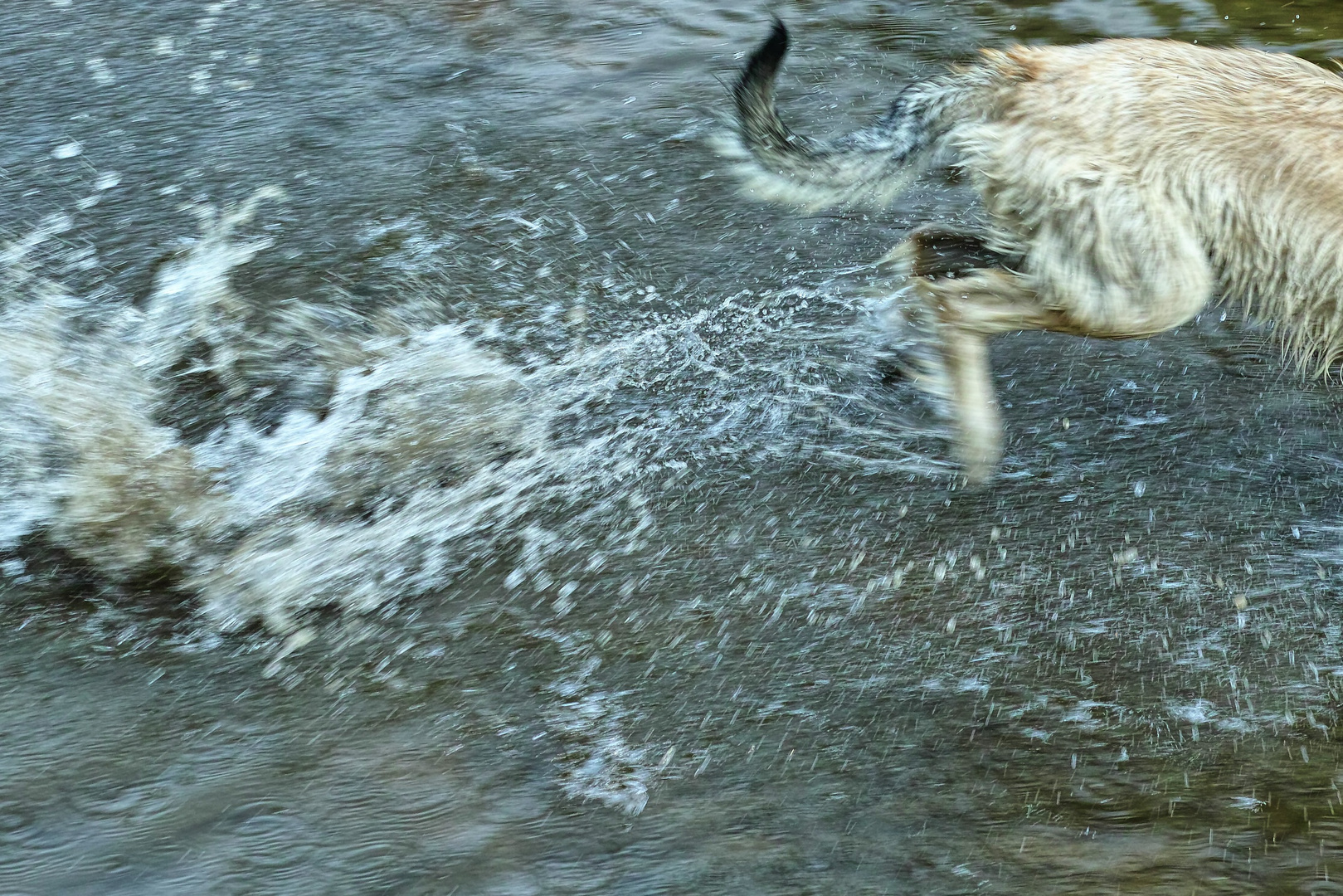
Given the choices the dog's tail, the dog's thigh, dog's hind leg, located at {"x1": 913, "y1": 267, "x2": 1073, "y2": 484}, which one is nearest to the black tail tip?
the dog's tail

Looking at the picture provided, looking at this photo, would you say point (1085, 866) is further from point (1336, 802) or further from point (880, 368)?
point (880, 368)

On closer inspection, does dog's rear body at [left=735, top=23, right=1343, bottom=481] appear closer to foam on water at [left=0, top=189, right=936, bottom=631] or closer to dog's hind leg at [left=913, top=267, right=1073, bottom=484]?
dog's hind leg at [left=913, top=267, right=1073, bottom=484]

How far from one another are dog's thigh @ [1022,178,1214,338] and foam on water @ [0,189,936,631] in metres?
0.76

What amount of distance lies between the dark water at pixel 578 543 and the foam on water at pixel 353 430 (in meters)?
0.02

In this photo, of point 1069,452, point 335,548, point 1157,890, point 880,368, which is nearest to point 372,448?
point 335,548

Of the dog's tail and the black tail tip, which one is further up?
the black tail tip

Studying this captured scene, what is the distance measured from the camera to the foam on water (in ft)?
10.8

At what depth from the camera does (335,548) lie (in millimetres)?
3352

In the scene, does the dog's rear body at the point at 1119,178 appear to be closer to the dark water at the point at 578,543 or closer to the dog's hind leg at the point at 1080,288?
the dog's hind leg at the point at 1080,288

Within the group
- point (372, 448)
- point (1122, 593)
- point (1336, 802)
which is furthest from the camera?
point (372, 448)

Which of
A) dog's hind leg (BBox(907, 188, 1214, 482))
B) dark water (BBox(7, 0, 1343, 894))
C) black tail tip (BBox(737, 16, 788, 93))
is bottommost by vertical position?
dark water (BBox(7, 0, 1343, 894))

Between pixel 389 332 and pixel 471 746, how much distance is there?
185 cm

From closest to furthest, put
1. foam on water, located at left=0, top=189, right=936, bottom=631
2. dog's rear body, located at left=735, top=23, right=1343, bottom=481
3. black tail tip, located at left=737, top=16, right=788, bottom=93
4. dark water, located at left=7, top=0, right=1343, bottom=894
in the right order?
1. dark water, located at left=7, top=0, right=1343, bottom=894
2. dog's rear body, located at left=735, top=23, right=1343, bottom=481
3. foam on water, located at left=0, top=189, right=936, bottom=631
4. black tail tip, located at left=737, top=16, right=788, bottom=93

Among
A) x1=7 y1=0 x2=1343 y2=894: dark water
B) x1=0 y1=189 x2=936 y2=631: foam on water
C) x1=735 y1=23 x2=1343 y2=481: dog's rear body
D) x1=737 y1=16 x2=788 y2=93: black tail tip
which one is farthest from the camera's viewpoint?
x1=737 y1=16 x2=788 y2=93: black tail tip
